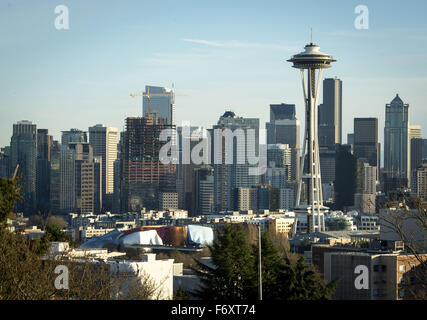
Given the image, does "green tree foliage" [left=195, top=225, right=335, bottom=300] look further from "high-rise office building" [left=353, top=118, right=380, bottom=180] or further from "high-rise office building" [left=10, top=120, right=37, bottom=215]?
"high-rise office building" [left=353, top=118, right=380, bottom=180]

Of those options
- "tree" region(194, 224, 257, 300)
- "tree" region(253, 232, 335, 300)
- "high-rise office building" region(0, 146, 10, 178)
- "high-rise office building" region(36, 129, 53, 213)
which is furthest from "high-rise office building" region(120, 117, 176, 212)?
"tree" region(253, 232, 335, 300)

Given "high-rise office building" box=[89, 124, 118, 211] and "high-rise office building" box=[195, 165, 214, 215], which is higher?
"high-rise office building" box=[89, 124, 118, 211]

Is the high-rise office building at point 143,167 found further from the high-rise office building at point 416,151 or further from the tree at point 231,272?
the tree at point 231,272

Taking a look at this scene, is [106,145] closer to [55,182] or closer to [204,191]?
[55,182]

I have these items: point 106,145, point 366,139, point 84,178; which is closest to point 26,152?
point 84,178

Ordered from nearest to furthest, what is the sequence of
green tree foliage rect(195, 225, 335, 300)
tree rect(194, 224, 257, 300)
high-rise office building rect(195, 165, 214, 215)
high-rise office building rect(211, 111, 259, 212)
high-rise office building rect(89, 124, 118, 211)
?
green tree foliage rect(195, 225, 335, 300) → tree rect(194, 224, 257, 300) → high-rise office building rect(195, 165, 214, 215) → high-rise office building rect(211, 111, 259, 212) → high-rise office building rect(89, 124, 118, 211)

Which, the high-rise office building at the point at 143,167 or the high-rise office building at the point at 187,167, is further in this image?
the high-rise office building at the point at 187,167

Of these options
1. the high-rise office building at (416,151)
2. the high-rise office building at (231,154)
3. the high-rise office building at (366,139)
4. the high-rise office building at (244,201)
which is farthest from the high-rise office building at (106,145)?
the high-rise office building at (416,151)
